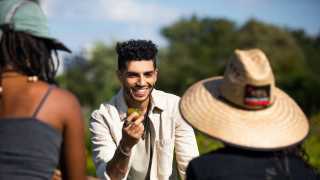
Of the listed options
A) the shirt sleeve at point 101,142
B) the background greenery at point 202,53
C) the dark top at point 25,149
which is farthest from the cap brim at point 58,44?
the background greenery at point 202,53

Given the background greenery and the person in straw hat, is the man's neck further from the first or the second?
the background greenery

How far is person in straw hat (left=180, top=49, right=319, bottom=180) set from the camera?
330cm

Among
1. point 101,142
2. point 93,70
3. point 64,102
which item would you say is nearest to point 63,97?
point 64,102

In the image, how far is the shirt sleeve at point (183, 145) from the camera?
5.22 metres

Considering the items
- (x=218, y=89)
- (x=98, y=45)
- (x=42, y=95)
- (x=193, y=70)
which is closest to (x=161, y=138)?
(x=218, y=89)

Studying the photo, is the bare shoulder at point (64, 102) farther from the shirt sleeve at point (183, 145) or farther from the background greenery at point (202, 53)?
the background greenery at point (202, 53)

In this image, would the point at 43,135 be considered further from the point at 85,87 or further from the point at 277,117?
the point at 85,87

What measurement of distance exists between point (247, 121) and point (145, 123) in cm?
199

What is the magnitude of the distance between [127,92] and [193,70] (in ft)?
214

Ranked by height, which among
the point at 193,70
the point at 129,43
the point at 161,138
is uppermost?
the point at 129,43

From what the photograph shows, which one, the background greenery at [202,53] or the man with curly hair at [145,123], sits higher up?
the man with curly hair at [145,123]

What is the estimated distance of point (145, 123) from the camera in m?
5.35

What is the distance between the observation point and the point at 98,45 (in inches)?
3049

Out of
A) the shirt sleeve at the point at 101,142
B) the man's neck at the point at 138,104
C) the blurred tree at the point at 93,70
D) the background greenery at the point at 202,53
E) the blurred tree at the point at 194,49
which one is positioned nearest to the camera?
the shirt sleeve at the point at 101,142
